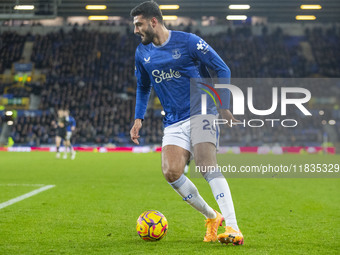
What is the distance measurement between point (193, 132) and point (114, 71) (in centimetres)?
3126

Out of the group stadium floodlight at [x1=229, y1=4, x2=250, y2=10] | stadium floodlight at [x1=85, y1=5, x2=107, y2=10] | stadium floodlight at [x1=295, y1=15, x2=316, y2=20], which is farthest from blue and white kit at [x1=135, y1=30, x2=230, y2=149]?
stadium floodlight at [x1=295, y1=15, x2=316, y2=20]

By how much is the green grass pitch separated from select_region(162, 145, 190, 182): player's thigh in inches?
24.4

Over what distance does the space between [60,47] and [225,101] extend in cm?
3373

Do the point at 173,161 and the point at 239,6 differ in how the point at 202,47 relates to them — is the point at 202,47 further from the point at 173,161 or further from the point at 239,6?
the point at 239,6

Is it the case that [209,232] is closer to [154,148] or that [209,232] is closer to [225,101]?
[225,101]

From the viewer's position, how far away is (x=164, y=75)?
452 centimetres

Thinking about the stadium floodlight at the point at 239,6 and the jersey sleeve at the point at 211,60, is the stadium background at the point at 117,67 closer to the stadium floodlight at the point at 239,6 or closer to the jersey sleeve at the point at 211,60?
the stadium floodlight at the point at 239,6

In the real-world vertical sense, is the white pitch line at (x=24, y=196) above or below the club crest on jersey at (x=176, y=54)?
below

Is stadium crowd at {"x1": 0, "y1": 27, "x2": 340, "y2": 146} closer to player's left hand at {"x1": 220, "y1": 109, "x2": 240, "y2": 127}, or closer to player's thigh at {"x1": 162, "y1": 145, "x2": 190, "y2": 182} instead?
player's thigh at {"x1": 162, "y1": 145, "x2": 190, "y2": 182}

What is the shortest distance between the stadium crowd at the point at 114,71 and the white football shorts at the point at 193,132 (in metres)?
24.2

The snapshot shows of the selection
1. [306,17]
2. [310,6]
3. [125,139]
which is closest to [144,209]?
[310,6]

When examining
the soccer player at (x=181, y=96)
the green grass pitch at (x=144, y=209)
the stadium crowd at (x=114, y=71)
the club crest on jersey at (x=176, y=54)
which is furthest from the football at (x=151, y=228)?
the stadium crowd at (x=114, y=71)

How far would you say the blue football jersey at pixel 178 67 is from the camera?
4.38m

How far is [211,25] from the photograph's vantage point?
37.0 m
